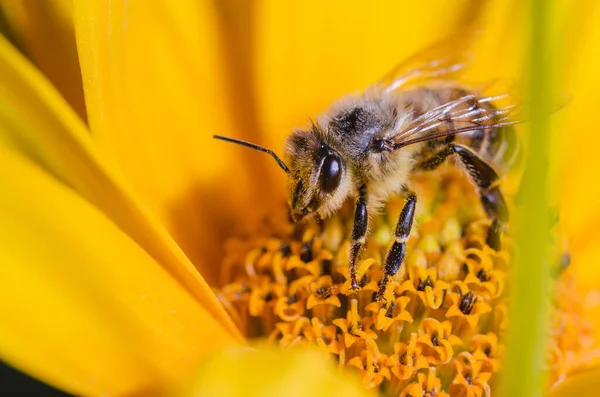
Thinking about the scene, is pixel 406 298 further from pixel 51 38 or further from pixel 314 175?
pixel 51 38

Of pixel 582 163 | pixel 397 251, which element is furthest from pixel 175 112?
pixel 582 163

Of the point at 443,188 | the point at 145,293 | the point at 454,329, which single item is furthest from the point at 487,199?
the point at 145,293

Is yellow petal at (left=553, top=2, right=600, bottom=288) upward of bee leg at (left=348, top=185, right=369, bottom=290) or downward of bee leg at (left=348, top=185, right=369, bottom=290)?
downward

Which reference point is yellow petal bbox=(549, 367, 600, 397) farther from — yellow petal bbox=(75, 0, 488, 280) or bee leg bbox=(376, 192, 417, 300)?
yellow petal bbox=(75, 0, 488, 280)

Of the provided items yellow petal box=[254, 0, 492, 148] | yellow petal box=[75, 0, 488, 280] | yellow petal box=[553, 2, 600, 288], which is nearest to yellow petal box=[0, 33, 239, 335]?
yellow petal box=[75, 0, 488, 280]

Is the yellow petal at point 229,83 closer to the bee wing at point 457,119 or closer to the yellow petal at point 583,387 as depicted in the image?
the bee wing at point 457,119

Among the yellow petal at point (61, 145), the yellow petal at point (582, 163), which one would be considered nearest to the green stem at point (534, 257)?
the yellow petal at point (61, 145)

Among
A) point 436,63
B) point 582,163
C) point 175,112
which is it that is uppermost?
point 175,112
